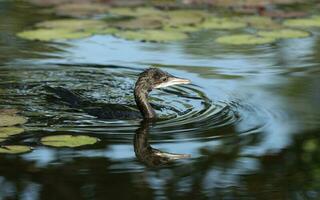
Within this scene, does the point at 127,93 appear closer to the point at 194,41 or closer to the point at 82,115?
the point at 82,115

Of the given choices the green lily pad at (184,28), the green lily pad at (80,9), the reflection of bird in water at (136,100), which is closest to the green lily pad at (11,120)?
the reflection of bird in water at (136,100)

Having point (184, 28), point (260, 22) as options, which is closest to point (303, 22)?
point (260, 22)

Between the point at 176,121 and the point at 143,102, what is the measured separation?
18.4 inches

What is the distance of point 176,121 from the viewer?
772 cm

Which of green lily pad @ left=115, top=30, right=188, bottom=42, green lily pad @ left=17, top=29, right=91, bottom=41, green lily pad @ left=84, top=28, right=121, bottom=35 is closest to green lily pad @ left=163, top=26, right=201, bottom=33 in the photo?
green lily pad @ left=115, top=30, right=188, bottom=42

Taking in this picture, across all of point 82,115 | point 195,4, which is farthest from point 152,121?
point 195,4

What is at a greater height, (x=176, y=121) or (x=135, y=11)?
(x=135, y=11)

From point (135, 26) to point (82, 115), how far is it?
338cm

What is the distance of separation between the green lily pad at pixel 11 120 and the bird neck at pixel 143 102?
42.7 inches

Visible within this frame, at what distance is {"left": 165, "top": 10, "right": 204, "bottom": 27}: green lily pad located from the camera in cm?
1144

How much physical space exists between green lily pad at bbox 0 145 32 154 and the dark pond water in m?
0.09

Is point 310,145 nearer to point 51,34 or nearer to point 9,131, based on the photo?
point 9,131

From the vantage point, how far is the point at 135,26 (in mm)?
11102

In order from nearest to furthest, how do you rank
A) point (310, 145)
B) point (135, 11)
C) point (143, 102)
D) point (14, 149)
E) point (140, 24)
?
point (14, 149) → point (310, 145) → point (143, 102) → point (140, 24) → point (135, 11)
